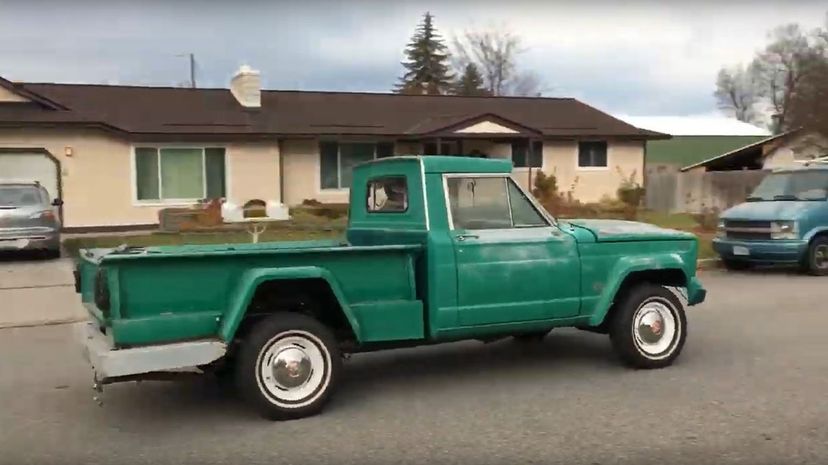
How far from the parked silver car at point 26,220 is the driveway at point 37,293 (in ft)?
1.27

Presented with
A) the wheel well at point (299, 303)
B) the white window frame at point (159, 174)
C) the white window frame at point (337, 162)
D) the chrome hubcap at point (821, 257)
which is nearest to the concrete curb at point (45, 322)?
the wheel well at point (299, 303)

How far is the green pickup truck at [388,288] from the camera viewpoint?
17.1 ft

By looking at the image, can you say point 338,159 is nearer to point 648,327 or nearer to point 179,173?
point 179,173

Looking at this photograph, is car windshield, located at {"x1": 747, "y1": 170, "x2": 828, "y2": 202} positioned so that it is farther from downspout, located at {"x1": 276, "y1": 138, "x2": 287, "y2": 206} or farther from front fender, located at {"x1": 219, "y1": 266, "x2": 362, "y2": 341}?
downspout, located at {"x1": 276, "y1": 138, "x2": 287, "y2": 206}

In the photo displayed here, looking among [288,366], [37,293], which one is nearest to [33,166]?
[37,293]

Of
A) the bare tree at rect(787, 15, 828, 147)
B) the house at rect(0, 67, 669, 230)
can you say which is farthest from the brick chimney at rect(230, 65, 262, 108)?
the bare tree at rect(787, 15, 828, 147)

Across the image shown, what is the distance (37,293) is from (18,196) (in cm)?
496

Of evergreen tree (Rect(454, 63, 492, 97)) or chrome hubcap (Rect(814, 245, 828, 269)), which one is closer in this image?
chrome hubcap (Rect(814, 245, 828, 269))

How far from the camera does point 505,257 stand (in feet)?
20.6

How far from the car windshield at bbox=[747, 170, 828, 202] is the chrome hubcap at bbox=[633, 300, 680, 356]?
8.66m

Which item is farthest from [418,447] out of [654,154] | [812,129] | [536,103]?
[654,154]

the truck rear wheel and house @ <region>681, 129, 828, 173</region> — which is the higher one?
house @ <region>681, 129, 828, 173</region>

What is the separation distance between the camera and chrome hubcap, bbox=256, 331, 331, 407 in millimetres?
5527

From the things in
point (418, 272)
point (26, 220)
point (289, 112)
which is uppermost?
point (289, 112)
